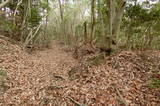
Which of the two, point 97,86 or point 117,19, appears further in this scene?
point 117,19

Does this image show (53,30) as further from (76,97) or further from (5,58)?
(76,97)

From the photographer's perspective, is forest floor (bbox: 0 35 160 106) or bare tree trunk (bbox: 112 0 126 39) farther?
bare tree trunk (bbox: 112 0 126 39)

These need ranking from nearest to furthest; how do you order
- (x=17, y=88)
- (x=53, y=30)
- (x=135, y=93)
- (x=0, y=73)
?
(x=135, y=93), (x=17, y=88), (x=0, y=73), (x=53, y=30)

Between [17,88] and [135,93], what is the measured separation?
400 cm

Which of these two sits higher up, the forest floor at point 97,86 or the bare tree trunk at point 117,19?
the bare tree trunk at point 117,19

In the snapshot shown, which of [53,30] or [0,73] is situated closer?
[0,73]

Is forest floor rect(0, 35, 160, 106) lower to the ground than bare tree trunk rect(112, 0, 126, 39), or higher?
lower

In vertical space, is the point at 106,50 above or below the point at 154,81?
above

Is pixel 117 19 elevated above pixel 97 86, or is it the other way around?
pixel 117 19

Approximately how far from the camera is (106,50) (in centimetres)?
728

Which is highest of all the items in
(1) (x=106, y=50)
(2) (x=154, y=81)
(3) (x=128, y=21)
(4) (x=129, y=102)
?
(3) (x=128, y=21)

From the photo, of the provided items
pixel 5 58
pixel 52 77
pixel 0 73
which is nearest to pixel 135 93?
pixel 52 77

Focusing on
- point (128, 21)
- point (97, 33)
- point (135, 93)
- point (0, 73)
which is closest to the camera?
point (135, 93)

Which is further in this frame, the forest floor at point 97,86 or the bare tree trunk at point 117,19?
the bare tree trunk at point 117,19
